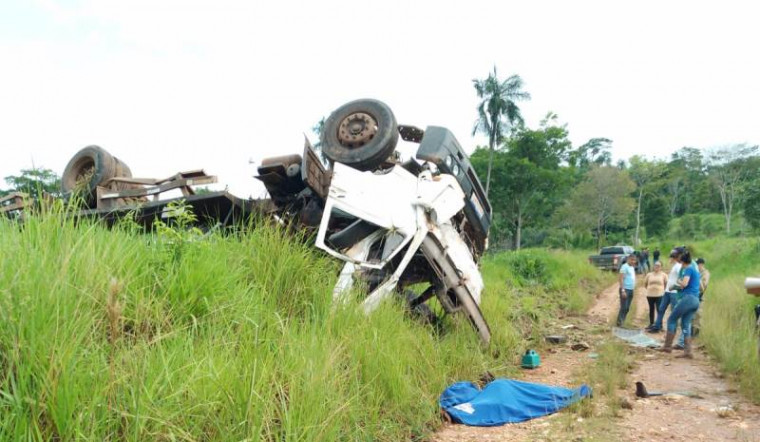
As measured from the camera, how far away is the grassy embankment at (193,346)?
2.15 metres

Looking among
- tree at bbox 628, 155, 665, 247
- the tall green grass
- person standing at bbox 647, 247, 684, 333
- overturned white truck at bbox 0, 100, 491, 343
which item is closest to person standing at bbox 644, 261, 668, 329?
person standing at bbox 647, 247, 684, 333

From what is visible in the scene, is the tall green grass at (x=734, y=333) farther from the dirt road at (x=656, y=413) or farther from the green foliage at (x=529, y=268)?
the green foliage at (x=529, y=268)

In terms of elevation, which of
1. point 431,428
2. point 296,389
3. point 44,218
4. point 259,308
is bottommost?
point 431,428

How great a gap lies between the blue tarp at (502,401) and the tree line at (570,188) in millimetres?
29341

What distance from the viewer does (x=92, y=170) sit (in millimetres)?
7871

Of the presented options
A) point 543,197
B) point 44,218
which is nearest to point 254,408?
point 44,218

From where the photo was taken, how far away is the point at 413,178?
6402 mm

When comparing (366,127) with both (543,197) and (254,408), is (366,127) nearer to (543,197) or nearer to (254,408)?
(254,408)

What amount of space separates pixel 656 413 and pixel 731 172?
2099 inches

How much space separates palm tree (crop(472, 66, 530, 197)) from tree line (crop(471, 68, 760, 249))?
0.07 m

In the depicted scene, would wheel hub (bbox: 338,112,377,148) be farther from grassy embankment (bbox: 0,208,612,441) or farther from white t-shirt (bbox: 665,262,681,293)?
white t-shirt (bbox: 665,262,681,293)

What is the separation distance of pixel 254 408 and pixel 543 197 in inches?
1419

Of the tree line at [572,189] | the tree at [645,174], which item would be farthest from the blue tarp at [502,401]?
the tree at [645,174]

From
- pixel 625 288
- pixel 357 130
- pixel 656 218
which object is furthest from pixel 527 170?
pixel 357 130
